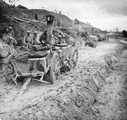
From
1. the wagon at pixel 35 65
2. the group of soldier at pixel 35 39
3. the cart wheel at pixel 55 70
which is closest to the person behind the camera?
the wagon at pixel 35 65

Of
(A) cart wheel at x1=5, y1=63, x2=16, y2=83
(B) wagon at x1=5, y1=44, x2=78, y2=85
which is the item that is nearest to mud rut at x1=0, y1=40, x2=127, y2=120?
(A) cart wheel at x1=5, y1=63, x2=16, y2=83

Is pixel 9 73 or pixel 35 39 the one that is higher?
pixel 35 39

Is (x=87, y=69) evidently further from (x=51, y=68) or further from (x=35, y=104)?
(x=35, y=104)

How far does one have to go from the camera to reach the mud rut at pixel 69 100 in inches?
155

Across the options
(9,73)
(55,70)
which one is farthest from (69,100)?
(9,73)

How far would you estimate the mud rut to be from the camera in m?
3.93

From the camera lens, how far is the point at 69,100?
15.3ft

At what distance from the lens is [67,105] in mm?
4438

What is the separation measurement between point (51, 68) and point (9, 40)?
390 cm

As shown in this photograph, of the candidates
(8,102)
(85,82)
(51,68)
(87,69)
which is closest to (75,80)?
(85,82)

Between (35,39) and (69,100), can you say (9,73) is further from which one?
(69,100)

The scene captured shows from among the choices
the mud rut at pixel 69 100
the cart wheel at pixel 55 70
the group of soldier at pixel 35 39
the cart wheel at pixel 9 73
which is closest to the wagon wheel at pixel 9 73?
the cart wheel at pixel 9 73

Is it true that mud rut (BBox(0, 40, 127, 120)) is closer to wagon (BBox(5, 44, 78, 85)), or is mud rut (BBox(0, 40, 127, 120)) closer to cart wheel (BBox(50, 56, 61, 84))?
cart wheel (BBox(50, 56, 61, 84))

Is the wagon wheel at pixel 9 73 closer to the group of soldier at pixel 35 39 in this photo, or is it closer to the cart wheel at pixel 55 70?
the group of soldier at pixel 35 39
